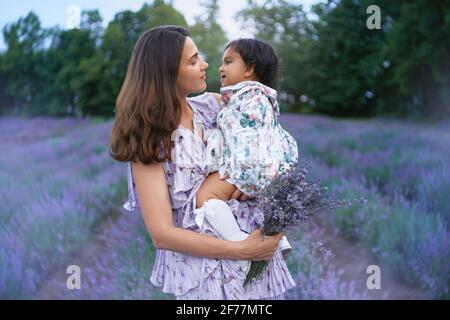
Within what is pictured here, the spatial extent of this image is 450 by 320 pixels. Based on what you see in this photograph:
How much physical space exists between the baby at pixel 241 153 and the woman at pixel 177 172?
3cm

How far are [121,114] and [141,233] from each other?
2.33m

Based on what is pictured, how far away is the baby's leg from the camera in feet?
5.47

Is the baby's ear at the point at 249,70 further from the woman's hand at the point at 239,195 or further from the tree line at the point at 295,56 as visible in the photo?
the tree line at the point at 295,56

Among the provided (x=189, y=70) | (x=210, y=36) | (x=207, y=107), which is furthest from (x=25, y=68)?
(x=189, y=70)

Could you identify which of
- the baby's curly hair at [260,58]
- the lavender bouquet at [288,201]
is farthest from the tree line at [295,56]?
the lavender bouquet at [288,201]

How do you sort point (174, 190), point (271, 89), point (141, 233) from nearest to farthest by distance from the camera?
point (174, 190)
point (271, 89)
point (141, 233)

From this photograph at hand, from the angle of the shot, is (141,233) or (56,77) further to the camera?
(56,77)

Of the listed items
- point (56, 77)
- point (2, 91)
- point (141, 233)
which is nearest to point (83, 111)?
point (56, 77)

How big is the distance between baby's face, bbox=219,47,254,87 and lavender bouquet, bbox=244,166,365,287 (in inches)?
15.9

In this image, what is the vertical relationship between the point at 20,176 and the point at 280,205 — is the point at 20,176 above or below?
below

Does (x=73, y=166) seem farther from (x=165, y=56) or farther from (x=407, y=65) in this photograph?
(x=165, y=56)

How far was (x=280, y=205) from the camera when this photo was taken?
156cm

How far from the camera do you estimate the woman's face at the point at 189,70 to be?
65.8 inches

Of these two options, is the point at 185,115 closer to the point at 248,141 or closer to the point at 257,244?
the point at 248,141
